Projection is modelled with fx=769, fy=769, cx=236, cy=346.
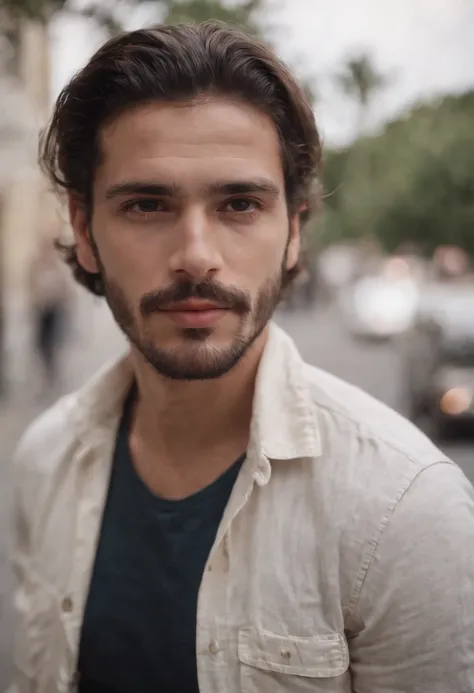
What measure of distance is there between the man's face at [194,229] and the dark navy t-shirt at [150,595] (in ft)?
0.88

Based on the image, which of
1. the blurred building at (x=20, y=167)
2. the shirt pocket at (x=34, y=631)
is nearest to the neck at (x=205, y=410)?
the shirt pocket at (x=34, y=631)

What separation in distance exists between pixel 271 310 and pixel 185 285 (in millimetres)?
186

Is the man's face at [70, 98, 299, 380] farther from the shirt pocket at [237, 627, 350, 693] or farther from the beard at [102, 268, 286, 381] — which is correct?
the shirt pocket at [237, 627, 350, 693]

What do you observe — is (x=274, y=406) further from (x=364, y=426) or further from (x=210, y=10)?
(x=210, y=10)

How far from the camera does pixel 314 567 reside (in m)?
1.26

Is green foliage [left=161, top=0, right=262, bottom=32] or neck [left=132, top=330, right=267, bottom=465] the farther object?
green foliage [left=161, top=0, right=262, bottom=32]

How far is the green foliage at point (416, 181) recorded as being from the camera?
3191mm

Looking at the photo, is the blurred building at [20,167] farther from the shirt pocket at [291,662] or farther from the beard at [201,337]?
the shirt pocket at [291,662]

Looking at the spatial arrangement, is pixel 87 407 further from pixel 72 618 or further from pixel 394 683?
pixel 394 683

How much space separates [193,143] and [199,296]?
0.85 feet

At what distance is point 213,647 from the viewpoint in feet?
4.24

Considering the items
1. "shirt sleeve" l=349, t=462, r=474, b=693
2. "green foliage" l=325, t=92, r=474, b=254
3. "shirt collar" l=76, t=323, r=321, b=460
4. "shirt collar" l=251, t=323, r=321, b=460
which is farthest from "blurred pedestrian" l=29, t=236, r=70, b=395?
"shirt sleeve" l=349, t=462, r=474, b=693

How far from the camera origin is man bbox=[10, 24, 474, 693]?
121cm

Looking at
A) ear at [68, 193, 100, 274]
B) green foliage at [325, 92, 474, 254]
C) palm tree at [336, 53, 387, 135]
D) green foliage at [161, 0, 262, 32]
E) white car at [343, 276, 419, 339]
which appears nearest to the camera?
ear at [68, 193, 100, 274]
